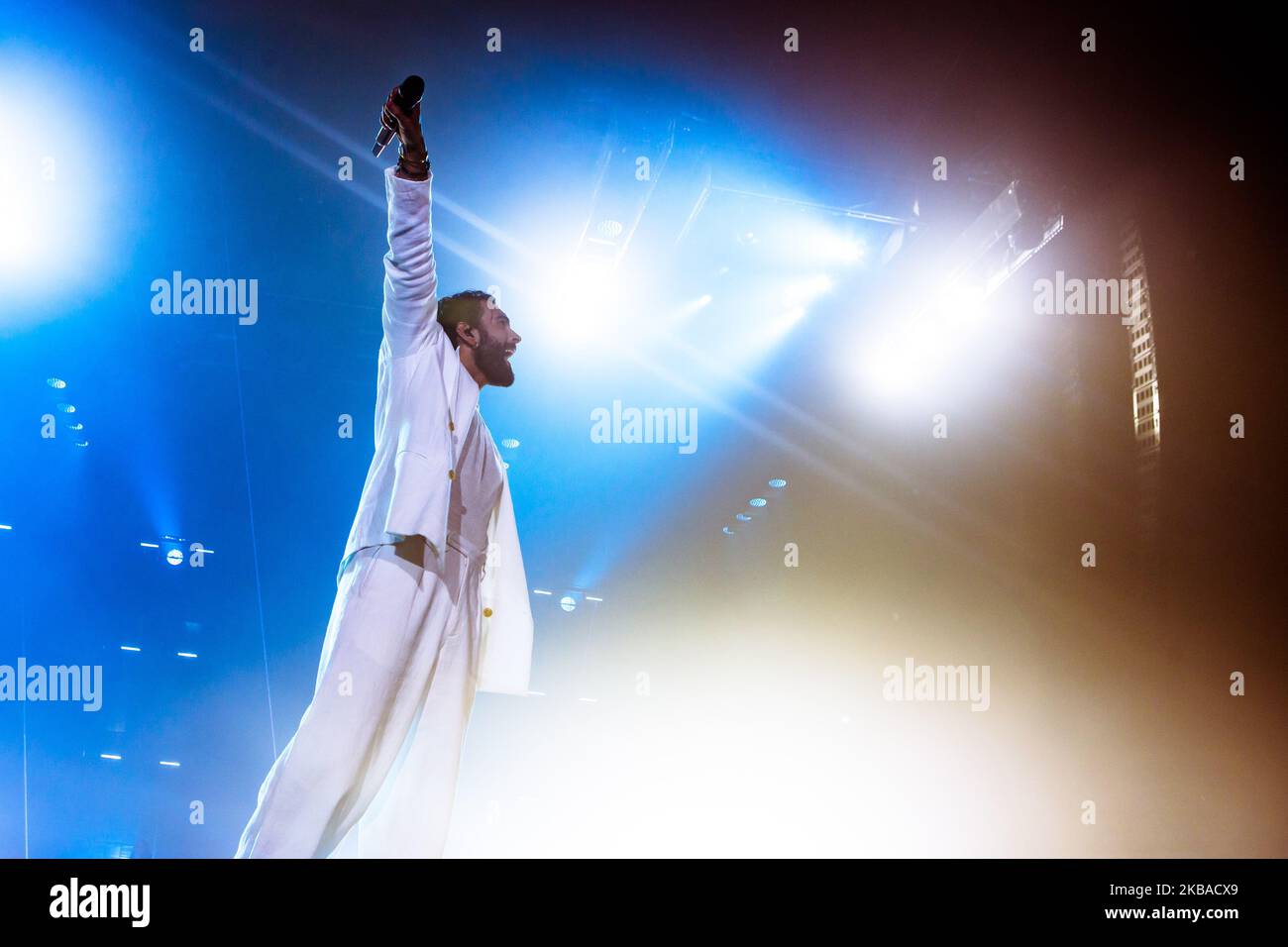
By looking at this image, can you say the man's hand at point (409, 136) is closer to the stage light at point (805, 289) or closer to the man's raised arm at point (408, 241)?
the man's raised arm at point (408, 241)

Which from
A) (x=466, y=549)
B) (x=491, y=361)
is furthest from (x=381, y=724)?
(x=491, y=361)

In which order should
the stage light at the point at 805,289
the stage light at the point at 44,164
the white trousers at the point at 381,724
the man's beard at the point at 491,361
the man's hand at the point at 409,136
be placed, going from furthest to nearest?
1. the stage light at the point at 805,289
2. the stage light at the point at 44,164
3. the man's beard at the point at 491,361
4. the man's hand at the point at 409,136
5. the white trousers at the point at 381,724

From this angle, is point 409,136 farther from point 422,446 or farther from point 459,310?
point 422,446

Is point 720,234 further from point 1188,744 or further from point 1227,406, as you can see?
point 1188,744

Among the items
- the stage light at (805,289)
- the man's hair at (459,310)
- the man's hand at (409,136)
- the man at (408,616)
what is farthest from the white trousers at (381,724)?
the stage light at (805,289)

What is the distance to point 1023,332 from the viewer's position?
349 cm

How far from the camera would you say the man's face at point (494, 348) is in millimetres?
2707

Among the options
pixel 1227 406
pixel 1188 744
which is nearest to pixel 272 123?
pixel 1227 406

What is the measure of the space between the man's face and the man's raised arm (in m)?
0.26

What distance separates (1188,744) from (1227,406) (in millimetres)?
1247

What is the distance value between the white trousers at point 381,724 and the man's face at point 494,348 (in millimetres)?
554

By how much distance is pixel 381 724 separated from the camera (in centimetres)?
228

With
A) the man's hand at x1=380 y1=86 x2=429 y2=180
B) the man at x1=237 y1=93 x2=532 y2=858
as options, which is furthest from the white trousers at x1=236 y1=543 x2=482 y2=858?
the man's hand at x1=380 y1=86 x2=429 y2=180

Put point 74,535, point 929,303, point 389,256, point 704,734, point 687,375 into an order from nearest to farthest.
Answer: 1. point 389,256
2. point 74,535
3. point 704,734
4. point 687,375
5. point 929,303
